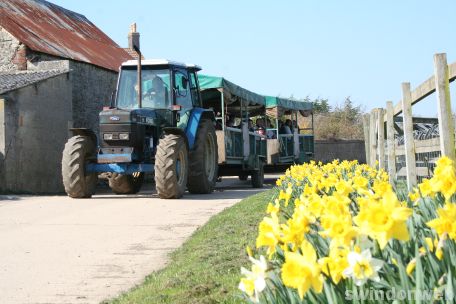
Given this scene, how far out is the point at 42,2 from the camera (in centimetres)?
2769

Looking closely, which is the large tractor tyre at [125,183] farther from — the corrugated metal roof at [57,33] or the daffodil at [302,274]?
the daffodil at [302,274]

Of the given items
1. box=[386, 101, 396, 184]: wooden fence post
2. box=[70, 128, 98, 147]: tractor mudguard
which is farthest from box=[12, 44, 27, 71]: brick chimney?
box=[386, 101, 396, 184]: wooden fence post

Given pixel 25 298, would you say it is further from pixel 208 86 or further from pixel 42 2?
pixel 42 2

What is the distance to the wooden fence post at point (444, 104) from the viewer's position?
5.95 m

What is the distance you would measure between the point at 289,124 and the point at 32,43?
865 cm

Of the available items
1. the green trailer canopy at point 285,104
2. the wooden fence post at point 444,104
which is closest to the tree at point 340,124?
the green trailer canopy at point 285,104

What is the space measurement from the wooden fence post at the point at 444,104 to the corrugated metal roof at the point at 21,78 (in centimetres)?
1310


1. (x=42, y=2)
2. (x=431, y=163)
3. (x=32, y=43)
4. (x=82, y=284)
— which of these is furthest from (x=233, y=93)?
(x=42, y=2)

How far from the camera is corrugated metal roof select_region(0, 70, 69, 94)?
17359mm

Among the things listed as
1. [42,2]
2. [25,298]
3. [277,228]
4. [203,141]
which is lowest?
[25,298]

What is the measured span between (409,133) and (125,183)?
931 centimetres

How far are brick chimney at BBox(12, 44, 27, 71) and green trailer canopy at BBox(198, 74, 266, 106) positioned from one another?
22.5ft

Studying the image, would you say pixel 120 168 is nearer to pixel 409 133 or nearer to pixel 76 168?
pixel 76 168

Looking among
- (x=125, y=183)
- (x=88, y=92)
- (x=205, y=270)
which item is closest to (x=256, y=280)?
(x=205, y=270)
